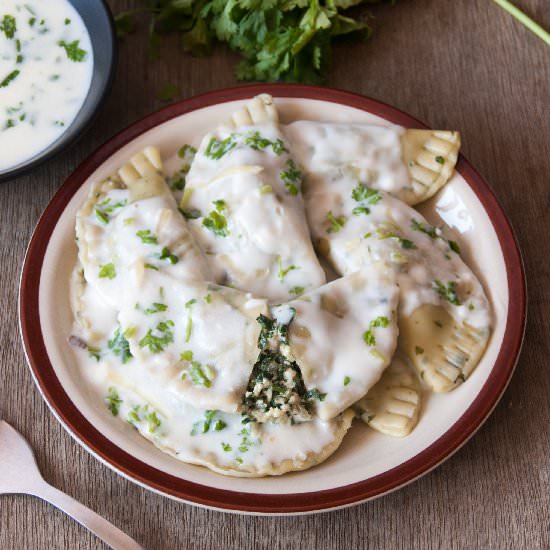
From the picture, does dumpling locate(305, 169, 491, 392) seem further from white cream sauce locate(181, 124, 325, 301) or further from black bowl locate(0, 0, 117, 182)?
black bowl locate(0, 0, 117, 182)

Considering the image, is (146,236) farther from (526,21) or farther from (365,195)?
(526,21)

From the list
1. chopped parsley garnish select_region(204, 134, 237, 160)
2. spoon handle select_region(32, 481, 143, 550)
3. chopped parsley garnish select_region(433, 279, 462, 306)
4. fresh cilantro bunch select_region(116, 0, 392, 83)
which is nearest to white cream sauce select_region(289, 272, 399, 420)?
chopped parsley garnish select_region(433, 279, 462, 306)

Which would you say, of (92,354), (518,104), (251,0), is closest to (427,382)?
(92,354)

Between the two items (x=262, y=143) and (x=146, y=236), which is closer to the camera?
(x=146, y=236)

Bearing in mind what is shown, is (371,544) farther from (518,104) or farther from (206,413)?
(518,104)

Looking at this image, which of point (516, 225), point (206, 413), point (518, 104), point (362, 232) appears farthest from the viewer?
point (518, 104)

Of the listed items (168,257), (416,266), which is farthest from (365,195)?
(168,257)
